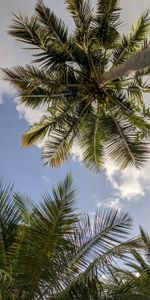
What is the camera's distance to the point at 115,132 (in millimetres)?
12977

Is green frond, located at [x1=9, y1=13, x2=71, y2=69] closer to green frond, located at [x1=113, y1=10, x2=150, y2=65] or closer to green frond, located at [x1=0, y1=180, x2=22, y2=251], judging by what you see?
green frond, located at [x1=113, y1=10, x2=150, y2=65]

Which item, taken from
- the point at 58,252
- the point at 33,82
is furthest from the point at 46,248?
the point at 33,82

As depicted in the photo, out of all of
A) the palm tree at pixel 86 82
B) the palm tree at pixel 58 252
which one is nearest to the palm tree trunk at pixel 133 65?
the palm tree at pixel 86 82

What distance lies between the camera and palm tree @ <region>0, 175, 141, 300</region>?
258 inches

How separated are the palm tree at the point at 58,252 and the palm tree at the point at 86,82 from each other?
499 centimetres

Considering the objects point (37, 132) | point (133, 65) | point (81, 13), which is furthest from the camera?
point (37, 132)

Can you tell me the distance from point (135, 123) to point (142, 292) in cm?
650

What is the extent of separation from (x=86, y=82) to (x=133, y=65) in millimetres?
2736

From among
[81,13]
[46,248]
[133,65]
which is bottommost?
[46,248]

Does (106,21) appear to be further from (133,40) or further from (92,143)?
(92,143)

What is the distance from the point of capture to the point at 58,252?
6.85 metres

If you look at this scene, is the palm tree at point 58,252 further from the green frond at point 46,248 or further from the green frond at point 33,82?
the green frond at point 33,82

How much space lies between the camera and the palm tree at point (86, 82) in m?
11.7

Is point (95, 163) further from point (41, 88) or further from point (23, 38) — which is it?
point (23, 38)
